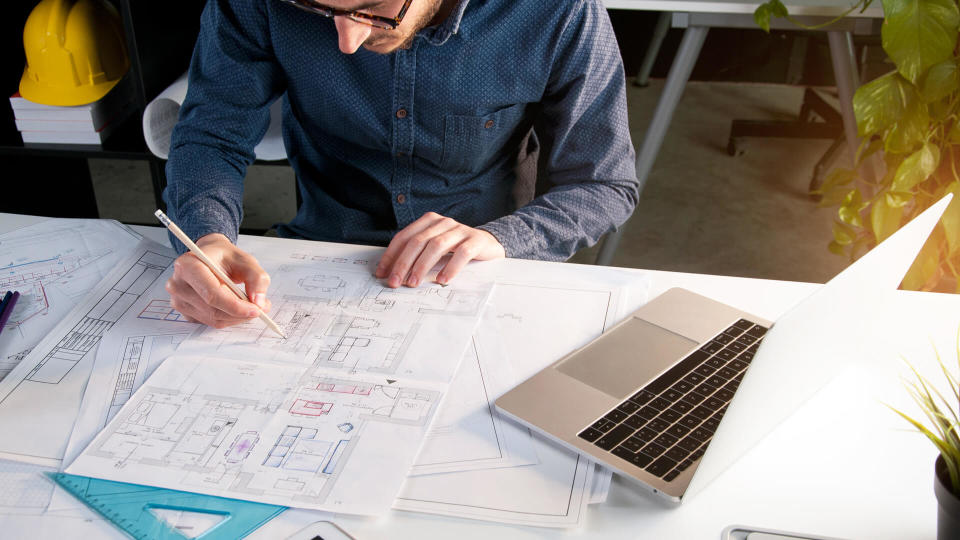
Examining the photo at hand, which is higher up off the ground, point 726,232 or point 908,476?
point 908,476

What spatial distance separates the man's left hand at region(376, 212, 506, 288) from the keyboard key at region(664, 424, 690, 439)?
371mm

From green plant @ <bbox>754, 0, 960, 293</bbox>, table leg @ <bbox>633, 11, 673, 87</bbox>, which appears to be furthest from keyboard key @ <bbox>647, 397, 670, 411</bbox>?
table leg @ <bbox>633, 11, 673, 87</bbox>

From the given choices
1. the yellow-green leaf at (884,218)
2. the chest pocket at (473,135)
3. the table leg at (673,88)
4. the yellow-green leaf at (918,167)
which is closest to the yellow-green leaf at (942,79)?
the yellow-green leaf at (918,167)

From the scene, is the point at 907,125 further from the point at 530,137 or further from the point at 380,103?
the point at 380,103

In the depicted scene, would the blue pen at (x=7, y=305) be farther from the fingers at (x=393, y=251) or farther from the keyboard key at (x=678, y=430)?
the keyboard key at (x=678, y=430)

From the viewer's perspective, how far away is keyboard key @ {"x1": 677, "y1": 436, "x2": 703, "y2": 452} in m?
0.75

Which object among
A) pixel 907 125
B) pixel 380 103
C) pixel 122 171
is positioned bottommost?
pixel 122 171

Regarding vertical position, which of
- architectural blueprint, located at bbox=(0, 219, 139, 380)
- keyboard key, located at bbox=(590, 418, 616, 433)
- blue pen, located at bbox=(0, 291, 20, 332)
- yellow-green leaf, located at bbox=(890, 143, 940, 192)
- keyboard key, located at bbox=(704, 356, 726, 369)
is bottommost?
yellow-green leaf, located at bbox=(890, 143, 940, 192)

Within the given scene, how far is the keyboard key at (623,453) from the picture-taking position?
2.43 ft

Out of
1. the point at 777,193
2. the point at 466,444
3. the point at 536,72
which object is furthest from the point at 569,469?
the point at 777,193

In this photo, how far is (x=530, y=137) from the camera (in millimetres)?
1502

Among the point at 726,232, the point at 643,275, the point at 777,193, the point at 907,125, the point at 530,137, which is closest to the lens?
the point at 643,275

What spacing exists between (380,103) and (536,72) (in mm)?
254

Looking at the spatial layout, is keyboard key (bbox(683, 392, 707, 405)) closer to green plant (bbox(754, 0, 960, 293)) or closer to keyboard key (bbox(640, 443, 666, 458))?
keyboard key (bbox(640, 443, 666, 458))
